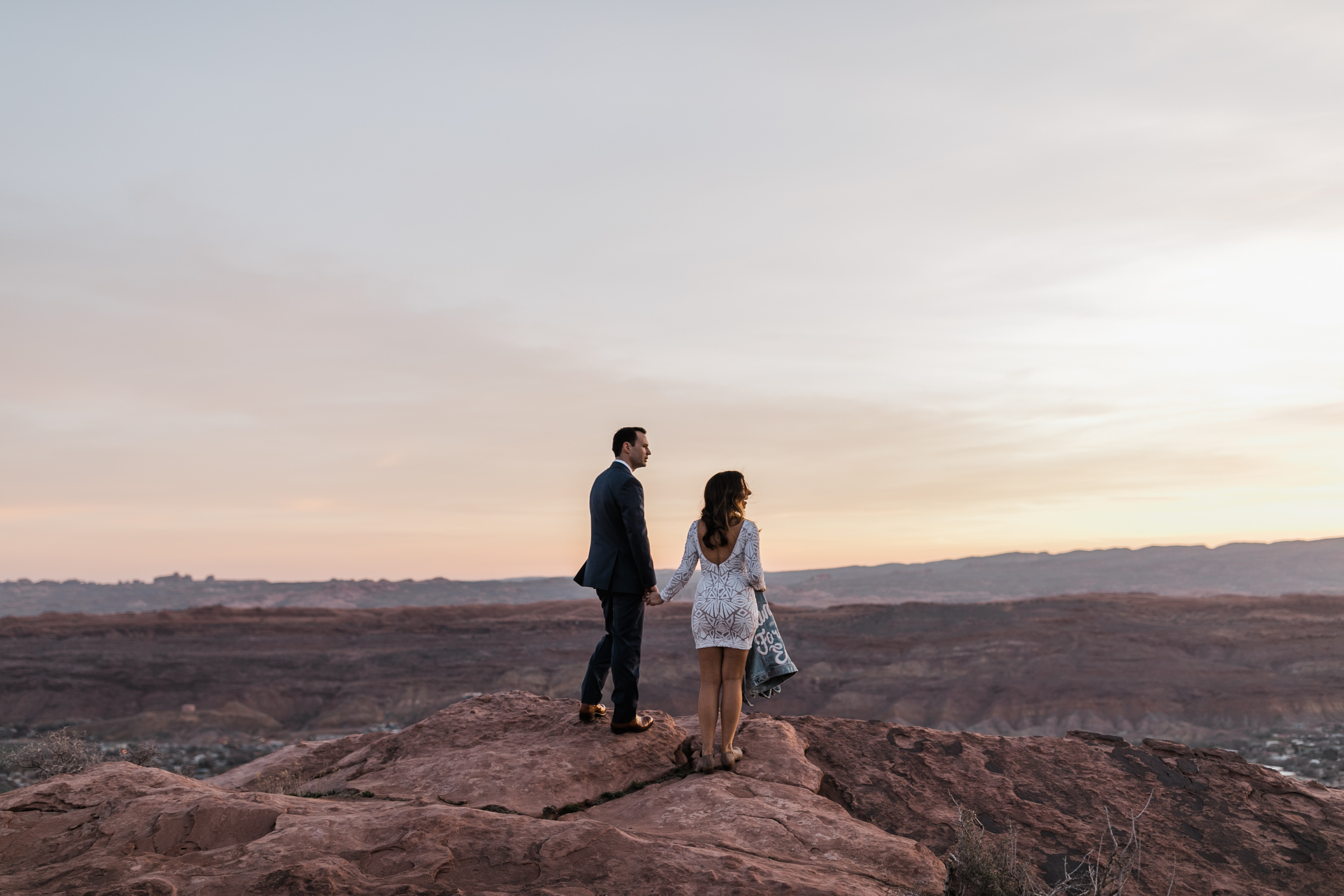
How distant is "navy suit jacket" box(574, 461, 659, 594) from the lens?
16.6ft

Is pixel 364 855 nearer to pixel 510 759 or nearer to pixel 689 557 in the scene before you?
pixel 510 759

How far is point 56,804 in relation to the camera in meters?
4.33

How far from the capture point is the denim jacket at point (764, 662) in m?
5.06

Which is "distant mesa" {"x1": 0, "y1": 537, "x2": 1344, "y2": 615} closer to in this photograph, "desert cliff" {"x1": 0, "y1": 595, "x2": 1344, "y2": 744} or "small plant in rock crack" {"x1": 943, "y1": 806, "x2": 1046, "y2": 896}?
"desert cliff" {"x1": 0, "y1": 595, "x2": 1344, "y2": 744}

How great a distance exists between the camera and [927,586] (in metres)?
82.8

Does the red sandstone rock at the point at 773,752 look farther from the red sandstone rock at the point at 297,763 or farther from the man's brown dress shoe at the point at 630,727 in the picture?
the red sandstone rock at the point at 297,763

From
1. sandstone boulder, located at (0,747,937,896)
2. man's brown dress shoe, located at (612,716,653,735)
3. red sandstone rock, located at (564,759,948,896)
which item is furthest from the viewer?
man's brown dress shoe, located at (612,716,653,735)

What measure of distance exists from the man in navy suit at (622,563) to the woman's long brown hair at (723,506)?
43 centimetres

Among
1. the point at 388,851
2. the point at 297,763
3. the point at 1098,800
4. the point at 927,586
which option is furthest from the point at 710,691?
the point at 927,586

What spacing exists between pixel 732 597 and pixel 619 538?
86 cm

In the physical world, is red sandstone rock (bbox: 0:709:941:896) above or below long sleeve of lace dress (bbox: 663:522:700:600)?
below

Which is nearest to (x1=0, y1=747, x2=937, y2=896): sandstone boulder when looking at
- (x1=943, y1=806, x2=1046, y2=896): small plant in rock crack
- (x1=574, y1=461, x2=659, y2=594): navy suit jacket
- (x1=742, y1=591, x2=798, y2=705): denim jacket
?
(x1=943, y1=806, x2=1046, y2=896): small plant in rock crack

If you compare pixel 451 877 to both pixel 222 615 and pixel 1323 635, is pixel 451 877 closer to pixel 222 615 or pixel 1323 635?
pixel 1323 635

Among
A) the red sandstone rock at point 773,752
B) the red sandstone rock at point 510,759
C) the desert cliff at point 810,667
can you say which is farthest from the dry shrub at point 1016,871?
the desert cliff at point 810,667
